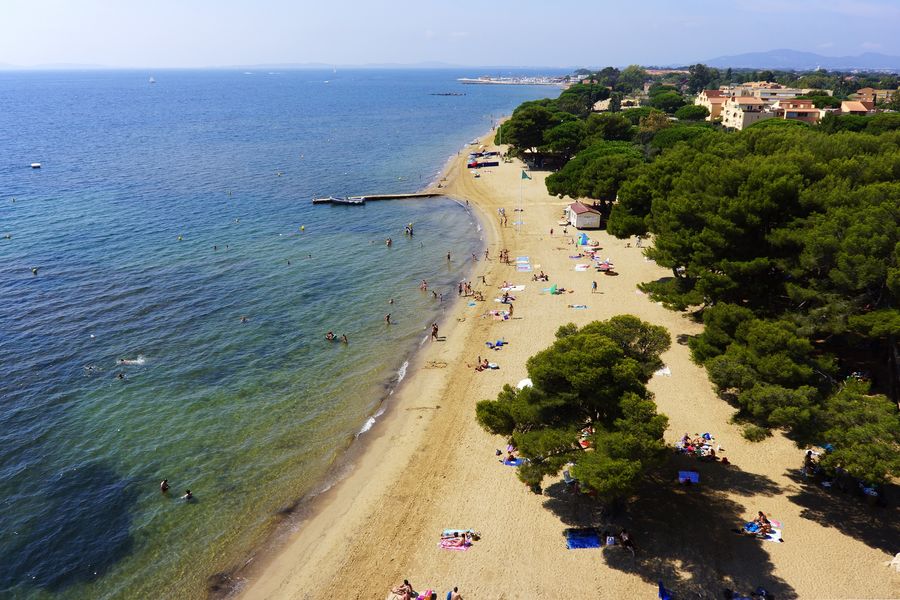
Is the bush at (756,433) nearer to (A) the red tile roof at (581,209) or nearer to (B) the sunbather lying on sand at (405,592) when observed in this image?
(B) the sunbather lying on sand at (405,592)

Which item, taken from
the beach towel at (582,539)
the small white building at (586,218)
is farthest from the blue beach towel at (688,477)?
the small white building at (586,218)

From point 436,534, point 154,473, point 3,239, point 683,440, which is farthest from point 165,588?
point 3,239

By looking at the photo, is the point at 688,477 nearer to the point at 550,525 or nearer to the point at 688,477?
the point at 688,477

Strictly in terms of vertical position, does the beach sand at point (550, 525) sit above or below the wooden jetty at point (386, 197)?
below

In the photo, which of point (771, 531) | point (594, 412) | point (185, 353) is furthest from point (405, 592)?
point (185, 353)

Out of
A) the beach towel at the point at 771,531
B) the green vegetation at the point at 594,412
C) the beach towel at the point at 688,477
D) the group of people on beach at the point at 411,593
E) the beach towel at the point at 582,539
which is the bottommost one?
the group of people on beach at the point at 411,593

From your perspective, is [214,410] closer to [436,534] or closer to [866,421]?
[436,534]

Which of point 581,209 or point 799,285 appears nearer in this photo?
point 799,285
